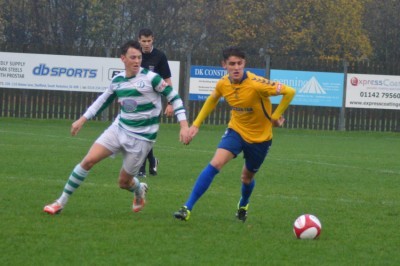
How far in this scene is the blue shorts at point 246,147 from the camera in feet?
31.7

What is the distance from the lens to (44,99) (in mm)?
28719

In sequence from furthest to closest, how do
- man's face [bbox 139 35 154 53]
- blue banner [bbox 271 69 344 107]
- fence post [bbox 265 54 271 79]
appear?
fence post [bbox 265 54 271 79] → blue banner [bbox 271 69 344 107] → man's face [bbox 139 35 154 53]

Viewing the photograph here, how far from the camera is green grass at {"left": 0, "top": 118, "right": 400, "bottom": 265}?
7641 mm

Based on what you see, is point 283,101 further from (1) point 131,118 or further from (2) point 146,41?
(2) point 146,41

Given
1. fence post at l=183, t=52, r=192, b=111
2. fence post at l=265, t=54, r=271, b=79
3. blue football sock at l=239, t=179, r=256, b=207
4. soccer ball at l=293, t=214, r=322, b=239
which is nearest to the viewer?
soccer ball at l=293, t=214, r=322, b=239

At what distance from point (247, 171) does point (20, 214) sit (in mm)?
2330

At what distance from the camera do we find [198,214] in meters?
10.1

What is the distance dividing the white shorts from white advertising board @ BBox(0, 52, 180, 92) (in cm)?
1811

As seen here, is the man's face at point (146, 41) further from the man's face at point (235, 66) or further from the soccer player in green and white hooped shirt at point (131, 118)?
the man's face at point (235, 66)

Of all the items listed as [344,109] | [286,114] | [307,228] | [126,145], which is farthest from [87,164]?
[286,114]

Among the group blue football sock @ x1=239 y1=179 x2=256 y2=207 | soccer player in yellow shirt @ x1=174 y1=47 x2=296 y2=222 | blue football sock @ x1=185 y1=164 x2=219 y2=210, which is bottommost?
blue football sock @ x1=239 y1=179 x2=256 y2=207

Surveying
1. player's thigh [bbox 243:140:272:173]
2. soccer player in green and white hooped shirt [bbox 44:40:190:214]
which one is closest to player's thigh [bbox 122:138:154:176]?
soccer player in green and white hooped shirt [bbox 44:40:190:214]

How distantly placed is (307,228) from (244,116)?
1670 millimetres

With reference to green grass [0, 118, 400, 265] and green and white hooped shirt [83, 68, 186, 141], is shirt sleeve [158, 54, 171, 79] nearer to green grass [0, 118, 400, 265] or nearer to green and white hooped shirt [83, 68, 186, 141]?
Answer: green grass [0, 118, 400, 265]
